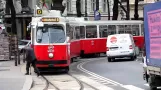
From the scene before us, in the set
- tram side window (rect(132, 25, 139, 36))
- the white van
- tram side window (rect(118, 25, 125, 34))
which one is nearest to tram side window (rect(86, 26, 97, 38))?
tram side window (rect(118, 25, 125, 34))

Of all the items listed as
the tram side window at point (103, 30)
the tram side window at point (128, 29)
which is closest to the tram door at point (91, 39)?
the tram side window at point (103, 30)

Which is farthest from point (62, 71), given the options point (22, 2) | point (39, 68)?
point (22, 2)

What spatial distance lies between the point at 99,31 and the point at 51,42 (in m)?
19.6

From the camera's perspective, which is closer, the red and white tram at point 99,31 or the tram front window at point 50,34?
the tram front window at point 50,34

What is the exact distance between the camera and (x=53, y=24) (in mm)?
24719

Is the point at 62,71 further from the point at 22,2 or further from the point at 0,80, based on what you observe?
the point at 22,2

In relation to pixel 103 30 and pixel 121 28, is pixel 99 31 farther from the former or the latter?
pixel 121 28

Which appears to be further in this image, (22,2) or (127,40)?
(22,2)

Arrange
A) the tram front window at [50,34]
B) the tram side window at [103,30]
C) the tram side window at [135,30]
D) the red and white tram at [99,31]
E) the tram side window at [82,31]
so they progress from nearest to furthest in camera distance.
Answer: the tram front window at [50,34], the tram side window at [82,31], the red and white tram at [99,31], the tram side window at [103,30], the tram side window at [135,30]

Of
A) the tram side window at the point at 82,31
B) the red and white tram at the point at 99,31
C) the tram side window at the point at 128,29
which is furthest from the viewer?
the tram side window at the point at 128,29

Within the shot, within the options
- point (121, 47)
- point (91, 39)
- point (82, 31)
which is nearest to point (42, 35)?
point (121, 47)

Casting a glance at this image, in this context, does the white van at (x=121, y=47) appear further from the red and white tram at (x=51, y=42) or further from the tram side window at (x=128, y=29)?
the red and white tram at (x=51, y=42)

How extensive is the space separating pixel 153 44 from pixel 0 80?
800 cm

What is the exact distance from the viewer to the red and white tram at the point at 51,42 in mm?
24484
